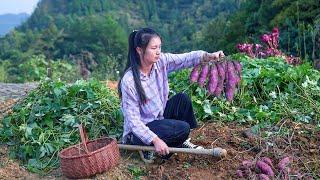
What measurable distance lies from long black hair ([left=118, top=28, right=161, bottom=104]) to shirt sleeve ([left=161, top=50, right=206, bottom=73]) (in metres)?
0.25

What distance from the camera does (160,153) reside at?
10.5 feet

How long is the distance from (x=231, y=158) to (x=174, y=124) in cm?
45

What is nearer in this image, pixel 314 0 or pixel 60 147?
pixel 60 147

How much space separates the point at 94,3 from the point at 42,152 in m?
51.3

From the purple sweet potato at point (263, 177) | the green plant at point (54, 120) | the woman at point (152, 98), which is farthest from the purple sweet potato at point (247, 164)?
the green plant at point (54, 120)

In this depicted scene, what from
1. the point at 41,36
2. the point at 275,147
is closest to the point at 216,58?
the point at 275,147

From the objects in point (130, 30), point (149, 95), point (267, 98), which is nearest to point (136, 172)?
point (149, 95)

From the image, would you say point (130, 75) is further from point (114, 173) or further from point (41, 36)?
point (41, 36)

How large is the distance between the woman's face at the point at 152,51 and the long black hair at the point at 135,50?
2cm

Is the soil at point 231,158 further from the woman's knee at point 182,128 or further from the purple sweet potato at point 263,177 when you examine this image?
the woman's knee at point 182,128

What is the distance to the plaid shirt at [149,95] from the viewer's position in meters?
3.29

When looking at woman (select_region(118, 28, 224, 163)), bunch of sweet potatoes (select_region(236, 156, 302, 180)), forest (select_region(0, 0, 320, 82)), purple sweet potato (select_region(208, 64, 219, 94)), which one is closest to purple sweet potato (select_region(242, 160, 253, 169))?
bunch of sweet potatoes (select_region(236, 156, 302, 180))

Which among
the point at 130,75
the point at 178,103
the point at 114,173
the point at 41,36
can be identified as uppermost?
the point at 130,75

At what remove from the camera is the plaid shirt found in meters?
3.29
